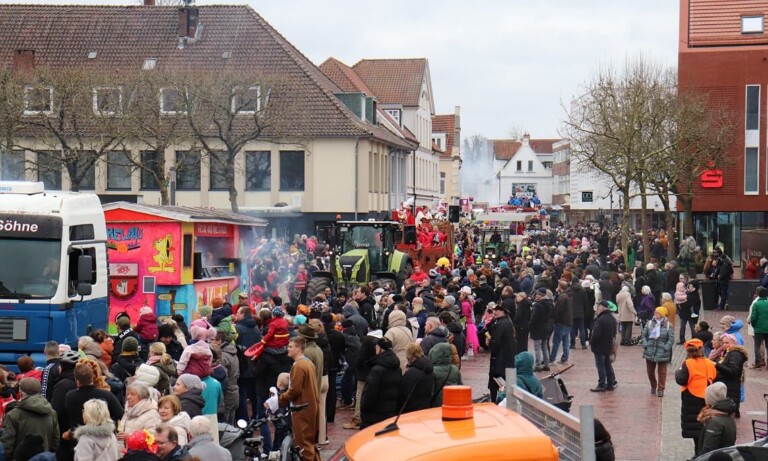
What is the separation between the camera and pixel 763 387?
21.0 meters

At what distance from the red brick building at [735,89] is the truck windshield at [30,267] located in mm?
37337

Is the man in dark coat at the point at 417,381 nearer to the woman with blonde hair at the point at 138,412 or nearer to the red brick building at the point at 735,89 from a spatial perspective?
the woman with blonde hair at the point at 138,412

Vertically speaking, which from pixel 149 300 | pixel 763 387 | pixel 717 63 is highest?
pixel 717 63

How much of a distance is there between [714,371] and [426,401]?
400 centimetres

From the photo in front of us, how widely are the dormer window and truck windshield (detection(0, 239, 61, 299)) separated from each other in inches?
1644

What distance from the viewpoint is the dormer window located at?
52594mm

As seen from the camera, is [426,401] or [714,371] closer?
[426,401]

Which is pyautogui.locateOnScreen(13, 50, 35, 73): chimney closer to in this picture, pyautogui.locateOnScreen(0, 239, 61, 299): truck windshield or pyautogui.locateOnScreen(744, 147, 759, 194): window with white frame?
pyautogui.locateOnScreen(744, 147, 759, 194): window with white frame

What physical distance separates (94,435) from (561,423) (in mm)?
4047

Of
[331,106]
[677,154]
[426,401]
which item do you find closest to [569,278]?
[426,401]

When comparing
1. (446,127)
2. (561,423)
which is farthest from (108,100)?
(446,127)

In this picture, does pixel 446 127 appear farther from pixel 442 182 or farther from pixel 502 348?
pixel 502 348

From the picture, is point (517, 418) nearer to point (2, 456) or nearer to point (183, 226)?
point (2, 456)

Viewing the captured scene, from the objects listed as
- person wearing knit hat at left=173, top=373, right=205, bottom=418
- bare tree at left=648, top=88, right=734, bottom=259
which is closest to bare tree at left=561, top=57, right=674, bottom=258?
bare tree at left=648, top=88, right=734, bottom=259
